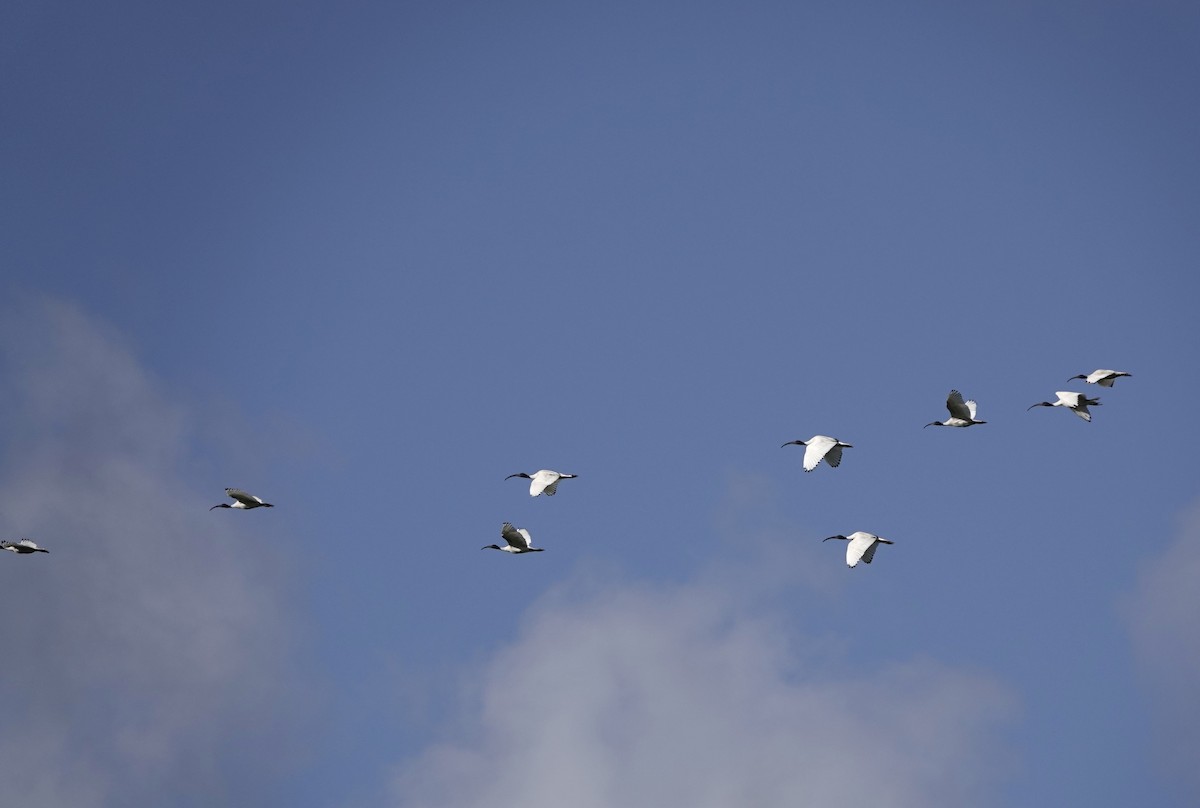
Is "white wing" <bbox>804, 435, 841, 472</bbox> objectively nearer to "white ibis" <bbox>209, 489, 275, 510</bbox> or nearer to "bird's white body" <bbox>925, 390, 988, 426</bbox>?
"bird's white body" <bbox>925, 390, 988, 426</bbox>

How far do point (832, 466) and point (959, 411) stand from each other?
31.1 feet

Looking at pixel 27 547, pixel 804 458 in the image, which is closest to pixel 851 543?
pixel 804 458

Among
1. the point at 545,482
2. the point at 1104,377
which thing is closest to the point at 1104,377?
the point at 1104,377

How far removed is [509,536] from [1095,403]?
31054mm

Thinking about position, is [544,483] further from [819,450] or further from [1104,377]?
[1104,377]

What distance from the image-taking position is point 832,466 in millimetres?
84812

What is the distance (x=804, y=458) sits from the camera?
84438 mm

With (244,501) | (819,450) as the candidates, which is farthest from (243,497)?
(819,450)

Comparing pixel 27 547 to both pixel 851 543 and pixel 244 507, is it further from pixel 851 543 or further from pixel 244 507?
pixel 851 543

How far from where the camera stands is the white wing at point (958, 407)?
288ft

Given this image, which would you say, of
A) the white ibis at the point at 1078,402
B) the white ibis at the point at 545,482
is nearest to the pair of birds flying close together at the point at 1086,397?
the white ibis at the point at 1078,402

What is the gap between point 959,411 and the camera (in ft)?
296

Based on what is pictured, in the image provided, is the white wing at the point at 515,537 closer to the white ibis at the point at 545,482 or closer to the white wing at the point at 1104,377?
the white ibis at the point at 545,482

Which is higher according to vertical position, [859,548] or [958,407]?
[958,407]
